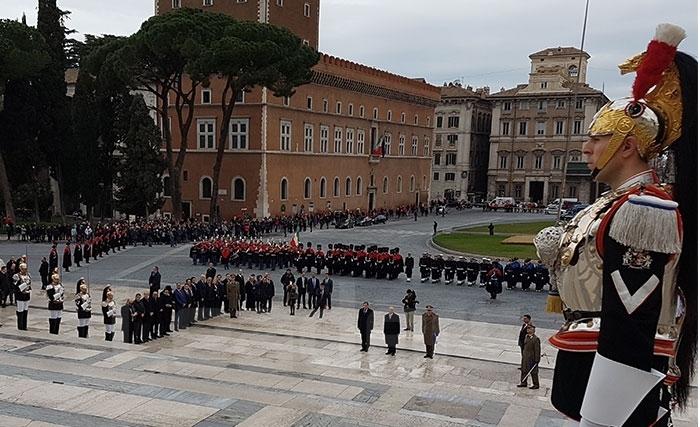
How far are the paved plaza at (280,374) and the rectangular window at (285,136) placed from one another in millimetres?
28418

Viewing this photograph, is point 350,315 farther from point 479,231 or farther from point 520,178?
point 520,178

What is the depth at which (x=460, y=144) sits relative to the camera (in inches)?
3002

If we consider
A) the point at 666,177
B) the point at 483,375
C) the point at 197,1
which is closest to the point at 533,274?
the point at 483,375

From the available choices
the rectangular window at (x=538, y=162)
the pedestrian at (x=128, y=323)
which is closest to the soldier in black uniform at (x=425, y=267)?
the pedestrian at (x=128, y=323)

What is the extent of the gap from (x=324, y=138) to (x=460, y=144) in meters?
Answer: 27.7

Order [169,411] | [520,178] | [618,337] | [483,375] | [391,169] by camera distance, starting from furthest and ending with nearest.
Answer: [520,178] → [391,169] → [483,375] → [169,411] → [618,337]

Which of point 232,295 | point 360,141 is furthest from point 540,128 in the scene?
point 232,295

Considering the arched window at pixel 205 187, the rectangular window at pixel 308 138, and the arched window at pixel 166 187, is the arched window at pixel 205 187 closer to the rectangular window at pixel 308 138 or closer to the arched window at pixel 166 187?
the arched window at pixel 166 187

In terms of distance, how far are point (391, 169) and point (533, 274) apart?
42997mm

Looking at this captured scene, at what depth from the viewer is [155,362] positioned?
1179 centimetres

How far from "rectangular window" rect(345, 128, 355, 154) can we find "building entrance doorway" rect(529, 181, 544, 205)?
83.3ft

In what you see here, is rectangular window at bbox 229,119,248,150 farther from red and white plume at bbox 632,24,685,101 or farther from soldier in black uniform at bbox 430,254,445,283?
red and white plume at bbox 632,24,685,101

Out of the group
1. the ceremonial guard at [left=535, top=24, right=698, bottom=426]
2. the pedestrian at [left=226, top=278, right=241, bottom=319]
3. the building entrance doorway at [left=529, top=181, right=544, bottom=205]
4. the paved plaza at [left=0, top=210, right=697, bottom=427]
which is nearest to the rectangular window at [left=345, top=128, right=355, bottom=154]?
the building entrance doorway at [left=529, top=181, right=544, bottom=205]

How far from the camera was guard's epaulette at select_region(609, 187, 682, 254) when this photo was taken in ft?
7.42
